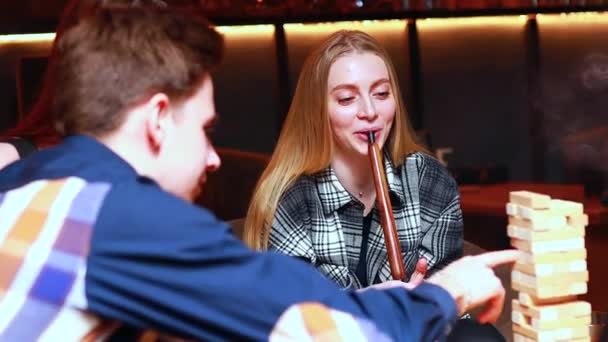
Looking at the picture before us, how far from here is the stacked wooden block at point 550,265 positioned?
4.47 ft

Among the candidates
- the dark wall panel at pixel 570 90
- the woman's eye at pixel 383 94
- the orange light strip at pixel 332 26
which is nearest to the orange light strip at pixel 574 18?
the dark wall panel at pixel 570 90

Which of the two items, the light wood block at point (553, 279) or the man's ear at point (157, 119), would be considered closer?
the man's ear at point (157, 119)

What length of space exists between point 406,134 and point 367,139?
215mm

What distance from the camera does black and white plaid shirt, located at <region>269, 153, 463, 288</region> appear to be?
221 cm

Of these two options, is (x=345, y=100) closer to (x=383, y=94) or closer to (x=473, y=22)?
(x=383, y=94)

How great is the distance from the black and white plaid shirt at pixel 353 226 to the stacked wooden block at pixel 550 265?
798mm

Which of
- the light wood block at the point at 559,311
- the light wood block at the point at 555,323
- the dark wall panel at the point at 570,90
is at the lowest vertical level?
the dark wall panel at the point at 570,90

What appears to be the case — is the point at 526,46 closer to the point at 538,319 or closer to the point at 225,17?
the point at 225,17

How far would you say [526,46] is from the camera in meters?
5.29

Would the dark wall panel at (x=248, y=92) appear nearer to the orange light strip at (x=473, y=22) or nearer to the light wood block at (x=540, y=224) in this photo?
the orange light strip at (x=473, y=22)

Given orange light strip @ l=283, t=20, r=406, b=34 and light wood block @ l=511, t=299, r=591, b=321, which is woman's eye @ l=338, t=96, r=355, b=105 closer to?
light wood block @ l=511, t=299, r=591, b=321

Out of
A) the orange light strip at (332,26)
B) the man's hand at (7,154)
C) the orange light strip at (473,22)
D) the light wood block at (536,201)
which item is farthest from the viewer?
the orange light strip at (473,22)

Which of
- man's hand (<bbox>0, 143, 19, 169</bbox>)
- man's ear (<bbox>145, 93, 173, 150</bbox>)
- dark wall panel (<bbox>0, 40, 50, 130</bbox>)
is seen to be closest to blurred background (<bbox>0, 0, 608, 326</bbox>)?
dark wall panel (<bbox>0, 40, 50, 130</bbox>)

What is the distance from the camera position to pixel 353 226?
2.26 metres
